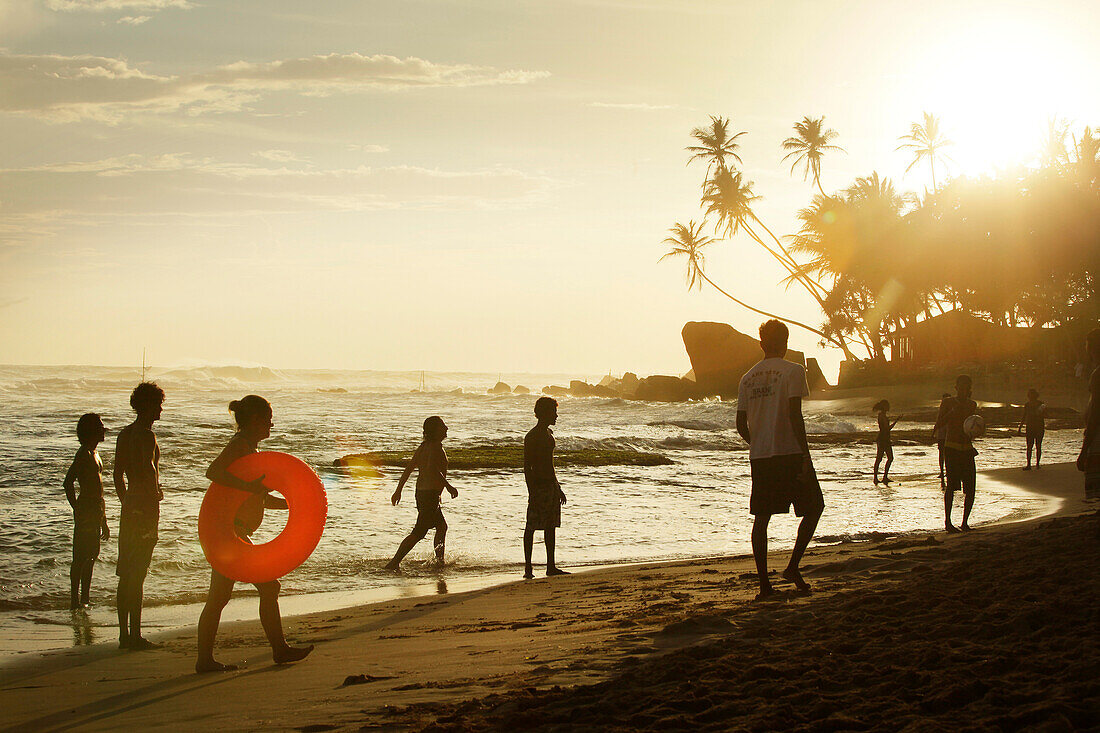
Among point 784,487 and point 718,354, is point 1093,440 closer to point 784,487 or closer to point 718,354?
point 784,487

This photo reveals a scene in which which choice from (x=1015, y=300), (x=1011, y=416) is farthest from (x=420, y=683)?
(x=1015, y=300)

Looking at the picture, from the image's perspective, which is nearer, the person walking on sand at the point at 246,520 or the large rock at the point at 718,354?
the person walking on sand at the point at 246,520

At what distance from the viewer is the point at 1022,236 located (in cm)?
3644

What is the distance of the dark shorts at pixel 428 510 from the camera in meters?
9.49

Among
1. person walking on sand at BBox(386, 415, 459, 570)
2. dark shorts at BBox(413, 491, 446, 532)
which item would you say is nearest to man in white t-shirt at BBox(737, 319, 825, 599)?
person walking on sand at BBox(386, 415, 459, 570)

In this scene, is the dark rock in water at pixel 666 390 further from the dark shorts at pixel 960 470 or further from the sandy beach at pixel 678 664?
the sandy beach at pixel 678 664

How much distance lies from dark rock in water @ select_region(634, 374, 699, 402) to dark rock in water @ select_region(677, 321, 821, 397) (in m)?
0.74

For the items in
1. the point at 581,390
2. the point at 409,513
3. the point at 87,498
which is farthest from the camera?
the point at 581,390

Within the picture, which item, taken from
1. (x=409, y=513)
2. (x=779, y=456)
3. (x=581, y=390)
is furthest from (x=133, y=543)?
(x=581, y=390)

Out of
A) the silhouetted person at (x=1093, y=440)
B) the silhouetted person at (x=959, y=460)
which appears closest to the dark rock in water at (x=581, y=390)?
the silhouetted person at (x=959, y=460)

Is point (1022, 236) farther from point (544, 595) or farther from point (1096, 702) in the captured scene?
point (1096, 702)

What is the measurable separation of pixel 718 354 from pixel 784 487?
160 feet

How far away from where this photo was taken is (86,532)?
745 cm

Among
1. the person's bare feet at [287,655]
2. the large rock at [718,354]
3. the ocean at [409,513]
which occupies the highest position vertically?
the large rock at [718,354]
